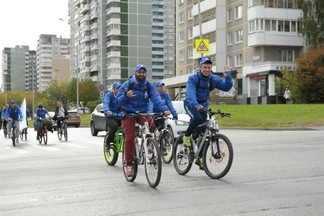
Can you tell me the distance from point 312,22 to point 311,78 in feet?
38.6

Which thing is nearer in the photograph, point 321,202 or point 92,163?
point 321,202

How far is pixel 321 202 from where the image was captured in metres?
7.16

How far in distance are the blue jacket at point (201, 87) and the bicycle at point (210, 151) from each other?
349 mm

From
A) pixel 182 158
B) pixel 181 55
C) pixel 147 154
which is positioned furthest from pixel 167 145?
pixel 181 55

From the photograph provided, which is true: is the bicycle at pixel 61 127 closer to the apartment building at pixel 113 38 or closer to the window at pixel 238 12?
the window at pixel 238 12

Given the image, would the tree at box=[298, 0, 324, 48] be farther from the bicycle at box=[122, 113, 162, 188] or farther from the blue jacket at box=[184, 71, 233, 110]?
the bicycle at box=[122, 113, 162, 188]

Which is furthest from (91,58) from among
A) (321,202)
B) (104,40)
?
(321,202)

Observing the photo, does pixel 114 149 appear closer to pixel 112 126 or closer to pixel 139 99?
pixel 112 126

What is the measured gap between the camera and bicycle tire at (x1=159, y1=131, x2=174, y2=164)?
40.4ft

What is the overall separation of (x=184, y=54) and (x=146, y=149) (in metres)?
69.8

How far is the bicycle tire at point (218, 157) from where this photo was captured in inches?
370

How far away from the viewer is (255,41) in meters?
59.1

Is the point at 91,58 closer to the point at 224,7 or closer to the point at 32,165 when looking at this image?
the point at 224,7

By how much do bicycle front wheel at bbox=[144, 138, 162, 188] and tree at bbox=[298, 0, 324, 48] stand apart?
49932 millimetres
